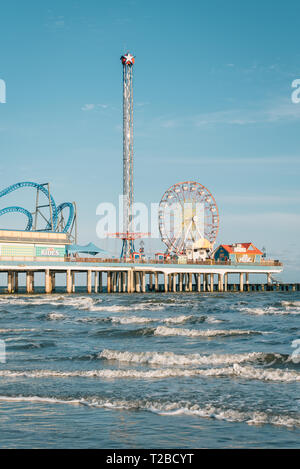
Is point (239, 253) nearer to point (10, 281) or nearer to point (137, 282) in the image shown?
point (137, 282)

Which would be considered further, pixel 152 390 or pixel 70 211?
pixel 70 211

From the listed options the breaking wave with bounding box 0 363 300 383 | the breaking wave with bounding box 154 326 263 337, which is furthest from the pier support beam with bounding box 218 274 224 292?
the breaking wave with bounding box 0 363 300 383

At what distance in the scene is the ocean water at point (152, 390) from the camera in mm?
9391

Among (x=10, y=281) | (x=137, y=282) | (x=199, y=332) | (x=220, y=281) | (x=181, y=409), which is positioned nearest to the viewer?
(x=181, y=409)

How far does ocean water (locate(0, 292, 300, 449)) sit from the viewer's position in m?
9.39

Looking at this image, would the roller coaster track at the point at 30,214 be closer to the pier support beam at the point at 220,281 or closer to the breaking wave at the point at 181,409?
the pier support beam at the point at 220,281

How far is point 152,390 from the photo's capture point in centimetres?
1302

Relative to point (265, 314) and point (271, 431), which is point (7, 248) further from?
point (271, 431)

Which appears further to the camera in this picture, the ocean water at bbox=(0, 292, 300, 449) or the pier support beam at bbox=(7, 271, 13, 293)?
the pier support beam at bbox=(7, 271, 13, 293)

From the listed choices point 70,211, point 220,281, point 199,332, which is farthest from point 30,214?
point 199,332

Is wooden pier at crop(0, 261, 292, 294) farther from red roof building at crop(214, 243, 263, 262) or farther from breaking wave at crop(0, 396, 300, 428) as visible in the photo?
breaking wave at crop(0, 396, 300, 428)

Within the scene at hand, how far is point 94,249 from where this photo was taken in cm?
7269

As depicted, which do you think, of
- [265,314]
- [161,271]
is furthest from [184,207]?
[265,314]
